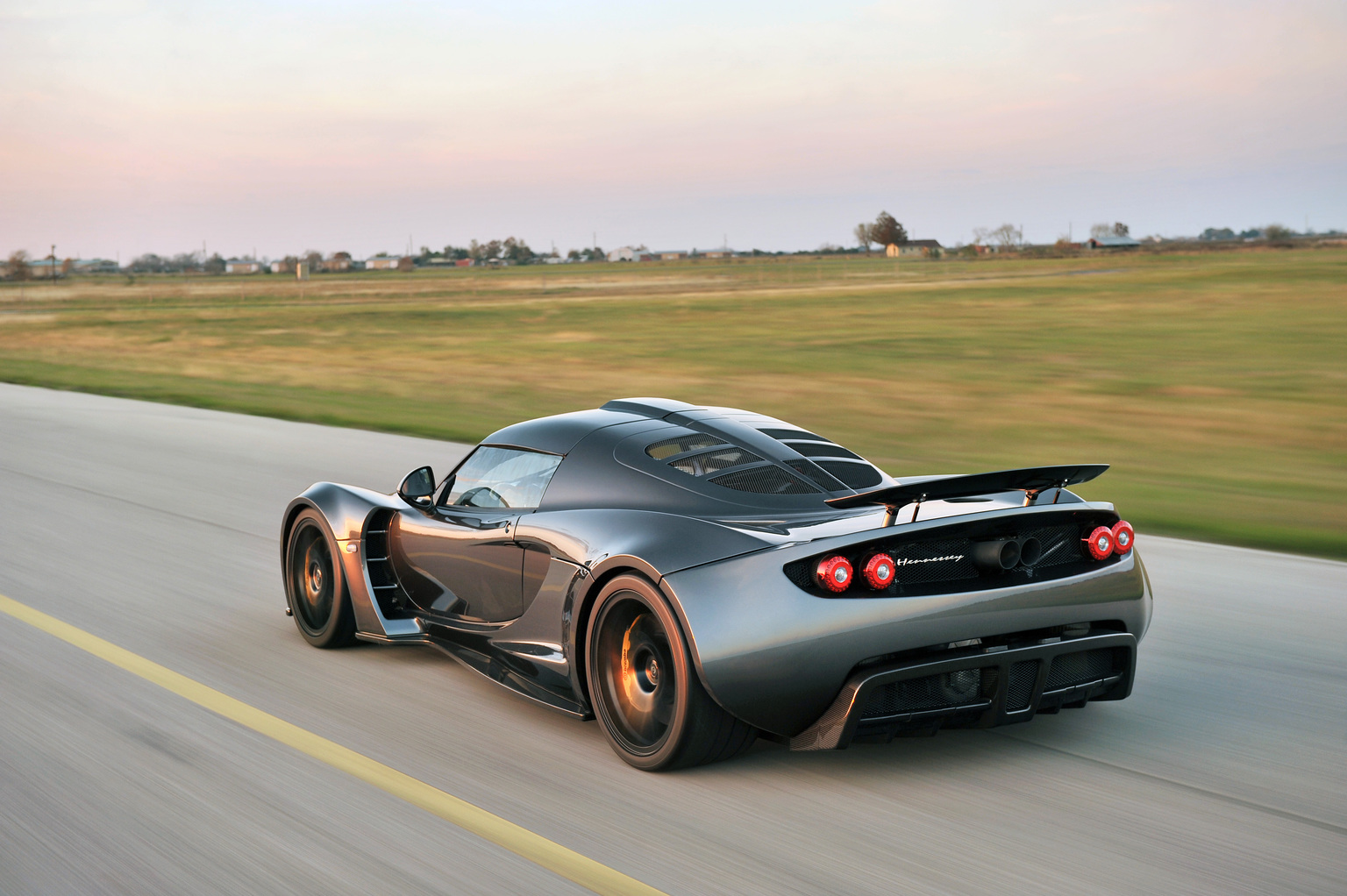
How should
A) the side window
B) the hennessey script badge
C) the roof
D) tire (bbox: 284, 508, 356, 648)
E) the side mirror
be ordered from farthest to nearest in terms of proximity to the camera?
1. tire (bbox: 284, 508, 356, 648)
2. the side mirror
3. the side window
4. the roof
5. the hennessey script badge

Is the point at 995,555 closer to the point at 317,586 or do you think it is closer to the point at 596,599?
the point at 596,599

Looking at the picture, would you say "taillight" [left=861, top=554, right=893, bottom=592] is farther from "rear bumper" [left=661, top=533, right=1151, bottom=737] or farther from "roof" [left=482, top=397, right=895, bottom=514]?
"roof" [left=482, top=397, right=895, bottom=514]

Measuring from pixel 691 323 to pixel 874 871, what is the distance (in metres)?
35.0

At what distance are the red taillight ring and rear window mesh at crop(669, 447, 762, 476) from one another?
816mm

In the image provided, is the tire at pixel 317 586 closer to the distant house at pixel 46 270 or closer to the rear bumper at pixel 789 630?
the rear bumper at pixel 789 630

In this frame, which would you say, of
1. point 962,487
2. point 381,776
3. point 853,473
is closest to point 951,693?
point 962,487

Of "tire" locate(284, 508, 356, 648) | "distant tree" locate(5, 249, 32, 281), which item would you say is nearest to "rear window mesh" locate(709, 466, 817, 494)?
"tire" locate(284, 508, 356, 648)

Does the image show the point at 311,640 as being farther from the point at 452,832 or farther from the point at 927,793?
the point at 927,793

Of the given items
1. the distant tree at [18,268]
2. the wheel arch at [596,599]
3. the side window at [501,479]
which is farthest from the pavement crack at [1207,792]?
the distant tree at [18,268]

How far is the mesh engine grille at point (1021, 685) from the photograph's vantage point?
4.12 meters

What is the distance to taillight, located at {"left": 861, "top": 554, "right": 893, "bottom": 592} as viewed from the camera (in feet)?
13.0

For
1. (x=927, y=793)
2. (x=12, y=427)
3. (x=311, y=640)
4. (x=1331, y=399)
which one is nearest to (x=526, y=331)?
(x=12, y=427)

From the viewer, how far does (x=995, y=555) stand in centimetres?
412

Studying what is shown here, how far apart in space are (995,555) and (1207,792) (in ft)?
3.20
